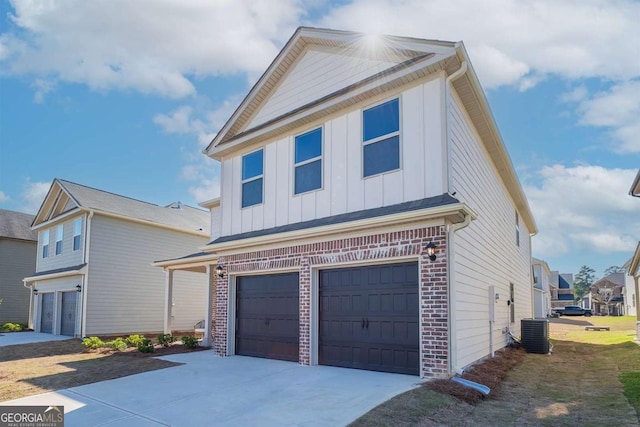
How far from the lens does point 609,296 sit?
55.9m

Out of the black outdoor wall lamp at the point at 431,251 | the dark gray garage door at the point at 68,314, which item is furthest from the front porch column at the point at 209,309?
the black outdoor wall lamp at the point at 431,251

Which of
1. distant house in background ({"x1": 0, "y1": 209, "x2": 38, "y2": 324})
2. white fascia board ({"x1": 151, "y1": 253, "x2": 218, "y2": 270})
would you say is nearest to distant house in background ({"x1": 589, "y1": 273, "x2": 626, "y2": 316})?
white fascia board ({"x1": 151, "y1": 253, "x2": 218, "y2": 270})

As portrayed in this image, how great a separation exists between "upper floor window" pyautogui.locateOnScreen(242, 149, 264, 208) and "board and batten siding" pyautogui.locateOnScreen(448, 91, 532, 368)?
516cm

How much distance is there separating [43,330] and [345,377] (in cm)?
2009

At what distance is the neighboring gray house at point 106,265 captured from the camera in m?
19.2

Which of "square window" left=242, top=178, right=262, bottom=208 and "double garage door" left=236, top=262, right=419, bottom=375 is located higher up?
"square window" left=242, top=178, right=262, bottom=208

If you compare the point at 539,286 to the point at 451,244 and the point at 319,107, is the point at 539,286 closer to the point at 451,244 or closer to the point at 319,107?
the point at 319,107

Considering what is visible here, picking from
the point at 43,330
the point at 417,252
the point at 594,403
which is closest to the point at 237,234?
the point at 417,252

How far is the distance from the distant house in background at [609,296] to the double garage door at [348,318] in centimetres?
5439

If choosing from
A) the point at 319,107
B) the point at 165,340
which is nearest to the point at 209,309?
the point at 165,340

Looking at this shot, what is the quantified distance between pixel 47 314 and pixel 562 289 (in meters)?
73.5

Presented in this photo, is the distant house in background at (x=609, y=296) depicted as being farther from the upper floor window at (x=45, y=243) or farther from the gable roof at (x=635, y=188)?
the upper floor window at (x=45, y=243)

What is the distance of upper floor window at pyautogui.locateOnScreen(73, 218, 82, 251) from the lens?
65.7 feet

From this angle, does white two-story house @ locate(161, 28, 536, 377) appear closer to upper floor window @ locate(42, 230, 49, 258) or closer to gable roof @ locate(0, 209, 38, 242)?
upper floor window @ locate(42, 230, 49, 258)
